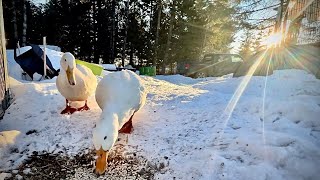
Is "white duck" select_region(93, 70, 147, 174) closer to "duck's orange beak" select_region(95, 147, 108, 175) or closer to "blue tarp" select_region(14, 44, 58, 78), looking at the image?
"duck's orange beak" select_region(95, 147, 108, 175)

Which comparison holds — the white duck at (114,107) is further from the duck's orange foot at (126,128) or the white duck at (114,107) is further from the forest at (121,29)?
the forest at (121,29)

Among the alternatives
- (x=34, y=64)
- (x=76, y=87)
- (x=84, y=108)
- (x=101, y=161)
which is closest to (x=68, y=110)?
(x=84, y=108)

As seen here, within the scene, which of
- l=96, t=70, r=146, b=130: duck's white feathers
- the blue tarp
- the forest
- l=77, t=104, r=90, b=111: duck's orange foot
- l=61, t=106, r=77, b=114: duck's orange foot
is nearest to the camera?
l=96, t=70, r=146, b=130: duck's white feathers

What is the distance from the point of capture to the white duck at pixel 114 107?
2.65 metres

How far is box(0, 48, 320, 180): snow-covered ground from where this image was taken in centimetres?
279

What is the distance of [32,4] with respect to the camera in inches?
1056

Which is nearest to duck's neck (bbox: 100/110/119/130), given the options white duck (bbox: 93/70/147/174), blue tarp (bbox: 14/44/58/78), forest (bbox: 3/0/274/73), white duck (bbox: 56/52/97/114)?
white duck (bbox: 93/70/147/174)

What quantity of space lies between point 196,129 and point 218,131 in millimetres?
344

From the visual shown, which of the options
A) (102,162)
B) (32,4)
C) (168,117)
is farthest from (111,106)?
(32,4)

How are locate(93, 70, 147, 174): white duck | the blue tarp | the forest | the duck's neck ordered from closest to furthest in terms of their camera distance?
1. locate(93, 70, 147, 174): white duck
2. the duck's neck
3. the blue tarp
4. the forest

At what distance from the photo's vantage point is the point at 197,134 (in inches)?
143

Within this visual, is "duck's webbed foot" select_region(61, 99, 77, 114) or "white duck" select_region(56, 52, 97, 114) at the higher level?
"white duck" select_region(56, 52, 97, 114)

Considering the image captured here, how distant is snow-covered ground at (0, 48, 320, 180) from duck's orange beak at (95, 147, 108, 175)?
592 mm

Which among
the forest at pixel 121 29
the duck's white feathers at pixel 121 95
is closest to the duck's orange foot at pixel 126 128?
the duck's white feathers at pixel 121 95
